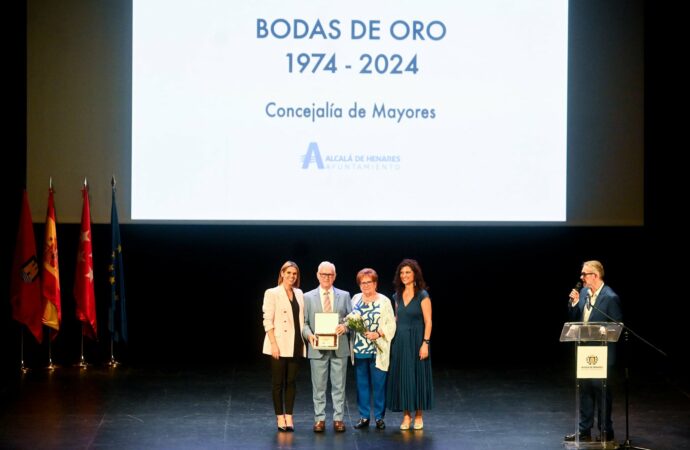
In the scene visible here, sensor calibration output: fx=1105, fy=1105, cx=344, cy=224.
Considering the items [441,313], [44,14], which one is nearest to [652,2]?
[441,313]

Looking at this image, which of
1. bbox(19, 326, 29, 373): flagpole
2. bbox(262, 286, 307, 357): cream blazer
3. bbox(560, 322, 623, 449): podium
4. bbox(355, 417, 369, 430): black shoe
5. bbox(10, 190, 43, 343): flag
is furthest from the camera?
bbox(19, 326, 29, 373): flagpole

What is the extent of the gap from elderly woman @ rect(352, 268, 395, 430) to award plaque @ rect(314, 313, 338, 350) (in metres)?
0.18

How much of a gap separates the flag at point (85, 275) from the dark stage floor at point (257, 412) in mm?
524

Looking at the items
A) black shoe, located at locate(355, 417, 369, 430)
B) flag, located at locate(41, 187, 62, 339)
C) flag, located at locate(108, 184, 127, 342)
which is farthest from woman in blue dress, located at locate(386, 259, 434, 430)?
flag, located at locate(41, 187, 62, 339)

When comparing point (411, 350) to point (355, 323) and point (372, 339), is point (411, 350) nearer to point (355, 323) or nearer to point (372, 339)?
point (372, 339)

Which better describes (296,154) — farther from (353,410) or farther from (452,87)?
(353,410)

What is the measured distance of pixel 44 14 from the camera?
10008 mm

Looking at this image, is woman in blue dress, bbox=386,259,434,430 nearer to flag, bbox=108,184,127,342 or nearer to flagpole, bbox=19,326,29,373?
flag, bbox=108,184,127,342

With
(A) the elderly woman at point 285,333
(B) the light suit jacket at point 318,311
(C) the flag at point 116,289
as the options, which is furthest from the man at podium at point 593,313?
(C) the flag at point 116,289

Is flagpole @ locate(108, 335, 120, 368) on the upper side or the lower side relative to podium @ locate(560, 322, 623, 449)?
lower

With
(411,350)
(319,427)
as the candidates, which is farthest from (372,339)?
(319,427)

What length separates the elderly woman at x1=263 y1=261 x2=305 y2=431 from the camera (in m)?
7.47

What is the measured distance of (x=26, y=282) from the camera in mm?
9758

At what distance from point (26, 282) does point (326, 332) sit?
3.59 m
